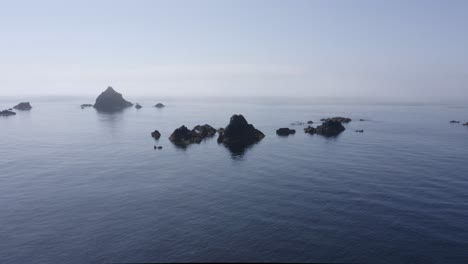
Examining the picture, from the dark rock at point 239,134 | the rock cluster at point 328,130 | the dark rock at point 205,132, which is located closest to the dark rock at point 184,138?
the dark rock at point 205,132

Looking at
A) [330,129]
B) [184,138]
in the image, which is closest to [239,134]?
[184,138]

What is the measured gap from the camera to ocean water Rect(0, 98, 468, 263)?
128 feet

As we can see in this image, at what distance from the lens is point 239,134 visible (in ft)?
380

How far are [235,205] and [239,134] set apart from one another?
6425 centimetres

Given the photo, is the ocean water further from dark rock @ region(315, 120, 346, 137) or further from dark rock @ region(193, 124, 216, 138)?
dark rock @ region(315, 120, 346, 137)

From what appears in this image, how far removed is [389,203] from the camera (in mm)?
52844

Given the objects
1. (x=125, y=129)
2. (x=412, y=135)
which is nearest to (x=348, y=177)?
(x=412, y=135)

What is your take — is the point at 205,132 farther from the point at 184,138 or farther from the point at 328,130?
the point at 328,130

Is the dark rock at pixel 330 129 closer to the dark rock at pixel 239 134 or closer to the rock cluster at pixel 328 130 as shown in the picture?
the rock cluster at pixel 328 130

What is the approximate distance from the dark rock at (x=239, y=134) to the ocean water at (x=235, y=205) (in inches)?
630

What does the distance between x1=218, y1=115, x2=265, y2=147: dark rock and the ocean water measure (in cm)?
1601

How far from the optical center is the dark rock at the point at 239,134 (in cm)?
11401

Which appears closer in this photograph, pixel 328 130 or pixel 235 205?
pixel 235 205

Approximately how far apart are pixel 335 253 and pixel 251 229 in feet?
38.0
